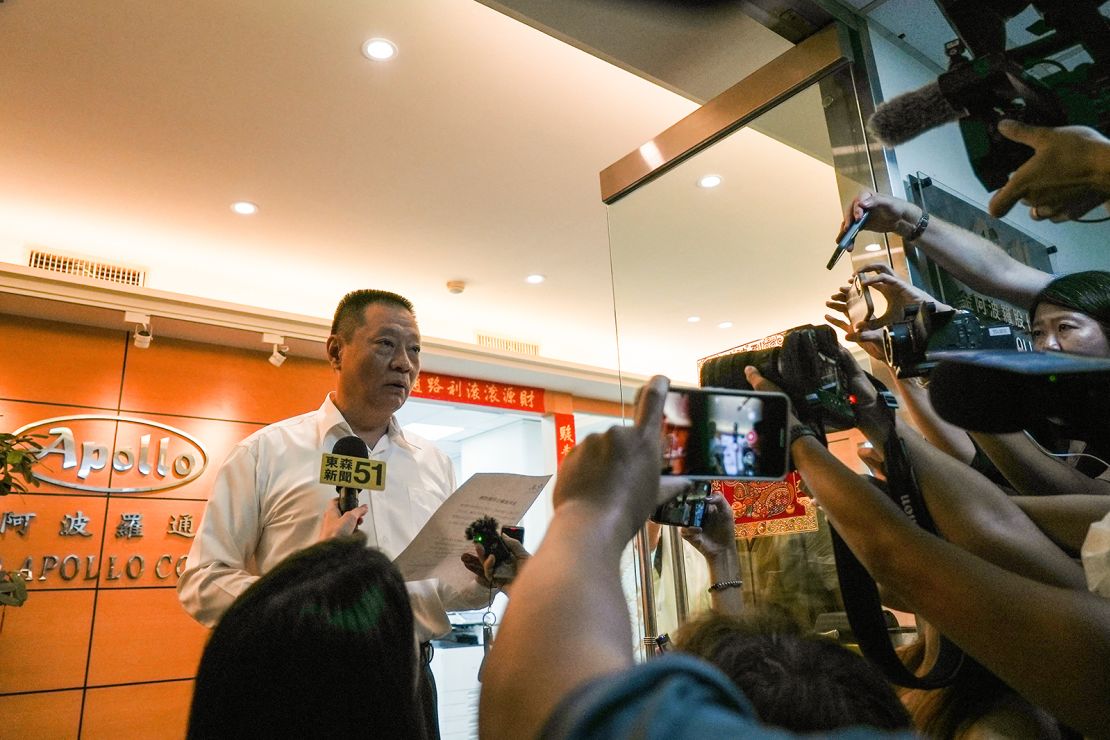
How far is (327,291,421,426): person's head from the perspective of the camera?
1.85 meters

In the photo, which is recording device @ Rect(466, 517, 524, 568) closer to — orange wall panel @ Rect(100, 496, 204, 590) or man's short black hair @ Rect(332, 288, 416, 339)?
man's short black hair @ Rect(332, 288, 416, 339)

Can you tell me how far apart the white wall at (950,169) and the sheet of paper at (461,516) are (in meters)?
0.83

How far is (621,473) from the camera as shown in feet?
1.32

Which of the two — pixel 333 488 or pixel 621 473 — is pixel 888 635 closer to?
pixel 621 473

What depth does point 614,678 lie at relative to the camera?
0.28 m

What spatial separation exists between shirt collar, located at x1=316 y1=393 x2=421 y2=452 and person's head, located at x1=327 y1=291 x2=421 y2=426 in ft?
0.11

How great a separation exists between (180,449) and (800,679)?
440 cm

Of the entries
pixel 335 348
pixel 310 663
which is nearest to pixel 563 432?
pixel 335 348

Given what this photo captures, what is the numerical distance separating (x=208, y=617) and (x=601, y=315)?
13.8 feet

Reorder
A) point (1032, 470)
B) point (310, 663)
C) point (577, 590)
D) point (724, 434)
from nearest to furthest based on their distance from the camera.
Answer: point (577, 590)
point (724, 434)
point (310, 663)
point (1032, 470)

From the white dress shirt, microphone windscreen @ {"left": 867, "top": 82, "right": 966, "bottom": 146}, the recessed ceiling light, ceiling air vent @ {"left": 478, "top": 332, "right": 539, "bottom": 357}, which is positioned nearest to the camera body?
the white dress shirt

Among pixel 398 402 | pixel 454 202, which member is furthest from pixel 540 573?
pixel 454 202

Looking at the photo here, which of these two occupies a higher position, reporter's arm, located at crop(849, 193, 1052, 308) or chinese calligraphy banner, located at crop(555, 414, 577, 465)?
chinese calligraphy banner, located at crop(555, 414, 577, 465)

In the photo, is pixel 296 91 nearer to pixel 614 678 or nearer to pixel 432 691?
pixel 432 691
